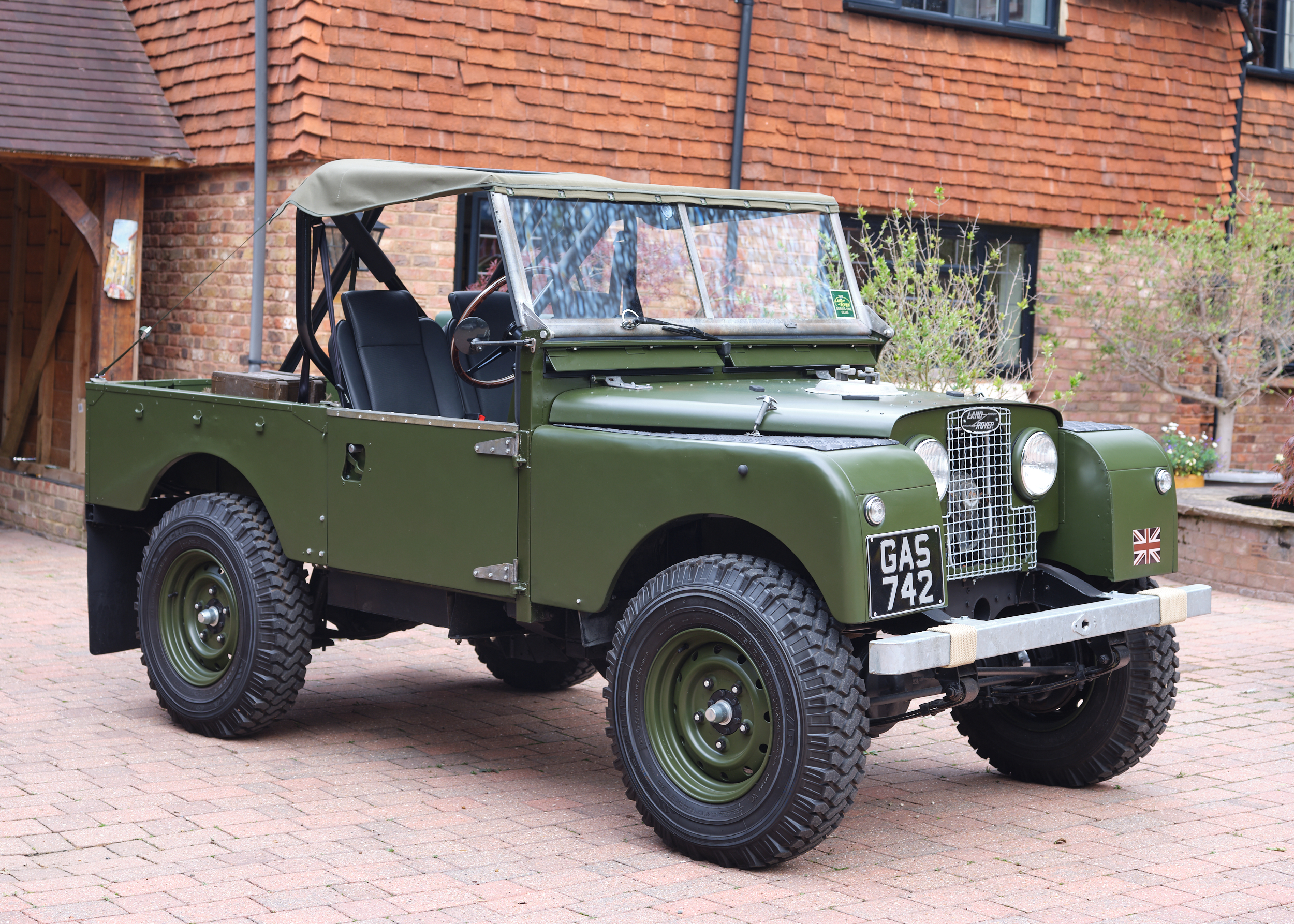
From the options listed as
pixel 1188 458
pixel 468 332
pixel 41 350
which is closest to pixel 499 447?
pixel 468 332

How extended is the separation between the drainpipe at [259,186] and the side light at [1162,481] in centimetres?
626

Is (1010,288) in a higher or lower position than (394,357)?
higher

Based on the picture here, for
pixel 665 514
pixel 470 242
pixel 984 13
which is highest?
pixel 984 13

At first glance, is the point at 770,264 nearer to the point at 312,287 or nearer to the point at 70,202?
the point at 312,287

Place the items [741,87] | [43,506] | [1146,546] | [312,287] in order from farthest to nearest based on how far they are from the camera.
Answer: [43,506] → [741,87] → [312,287] → [1146,546]

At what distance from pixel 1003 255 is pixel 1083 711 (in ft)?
27.2

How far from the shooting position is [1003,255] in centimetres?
1308

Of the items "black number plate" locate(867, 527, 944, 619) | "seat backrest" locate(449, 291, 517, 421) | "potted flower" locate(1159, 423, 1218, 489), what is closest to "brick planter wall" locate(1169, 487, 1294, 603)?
"potted flower" locate(1159, 423, 1218, 489)

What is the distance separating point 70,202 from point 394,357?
5695 mm

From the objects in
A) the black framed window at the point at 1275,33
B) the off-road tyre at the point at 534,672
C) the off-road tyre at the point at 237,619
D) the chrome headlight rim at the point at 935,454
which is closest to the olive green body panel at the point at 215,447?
the off-road tyre at the point at 237,619

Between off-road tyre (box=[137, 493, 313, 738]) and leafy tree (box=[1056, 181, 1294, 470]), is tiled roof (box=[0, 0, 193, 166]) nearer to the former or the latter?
off-road tyre (box=[137, 493, 313, 738])

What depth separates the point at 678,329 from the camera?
5.39m

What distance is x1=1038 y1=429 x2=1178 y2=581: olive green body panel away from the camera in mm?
5086

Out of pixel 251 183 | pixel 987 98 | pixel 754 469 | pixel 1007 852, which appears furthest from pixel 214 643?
pixel 987 98
